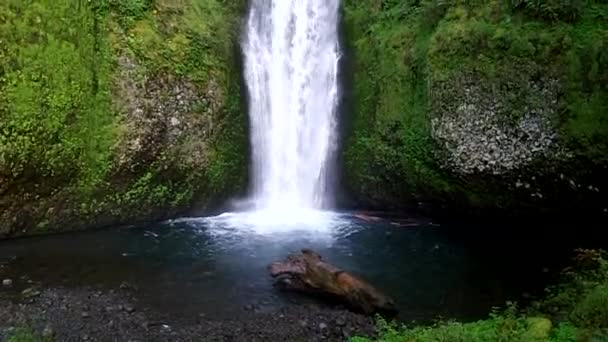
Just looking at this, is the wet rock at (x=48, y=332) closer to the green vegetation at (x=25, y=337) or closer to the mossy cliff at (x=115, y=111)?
the green vegetation at (x=25, y=337)

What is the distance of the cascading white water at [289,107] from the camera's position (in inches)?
469

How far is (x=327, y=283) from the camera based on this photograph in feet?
25.1

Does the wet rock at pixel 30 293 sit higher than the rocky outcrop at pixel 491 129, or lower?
lower

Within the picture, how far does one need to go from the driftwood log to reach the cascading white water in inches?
147

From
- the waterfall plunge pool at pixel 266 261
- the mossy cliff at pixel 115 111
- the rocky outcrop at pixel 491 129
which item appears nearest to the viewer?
the waterfall plunge pool at pixel 266 261

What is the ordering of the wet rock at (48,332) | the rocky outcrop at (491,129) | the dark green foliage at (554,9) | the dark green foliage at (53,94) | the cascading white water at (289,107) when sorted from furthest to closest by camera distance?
the cascading white water at (289,107) < the rocky outcrop at (491,129) < the dark green foliage at (554,9) < the dark green foliage at (53,94) < the wet rock at (48,332)

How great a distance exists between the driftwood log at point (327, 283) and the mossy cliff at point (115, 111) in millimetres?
3415

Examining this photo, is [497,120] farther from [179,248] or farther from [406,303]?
[179,248]

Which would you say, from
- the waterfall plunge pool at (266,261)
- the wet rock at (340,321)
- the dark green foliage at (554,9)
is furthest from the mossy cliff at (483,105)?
the wet rock at (340,321)

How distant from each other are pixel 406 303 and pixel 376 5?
20.5ft

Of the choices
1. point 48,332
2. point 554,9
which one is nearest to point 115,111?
point 48,332

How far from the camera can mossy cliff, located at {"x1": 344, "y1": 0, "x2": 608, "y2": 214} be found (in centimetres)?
944

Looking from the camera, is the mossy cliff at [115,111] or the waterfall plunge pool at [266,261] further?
the mossy cliff at [115,111]

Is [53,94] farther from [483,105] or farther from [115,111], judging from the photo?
[483,105]
